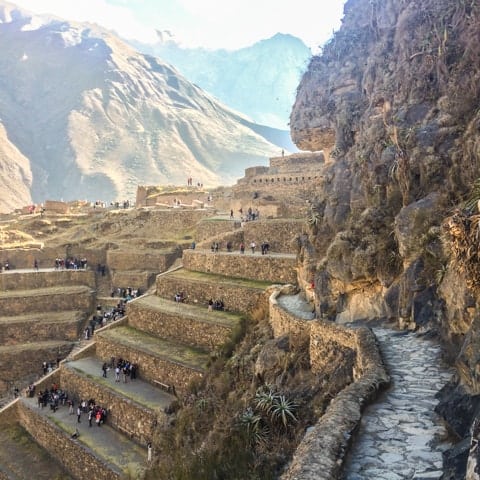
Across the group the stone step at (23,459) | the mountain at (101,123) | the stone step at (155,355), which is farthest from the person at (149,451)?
the mountain at (101,123)

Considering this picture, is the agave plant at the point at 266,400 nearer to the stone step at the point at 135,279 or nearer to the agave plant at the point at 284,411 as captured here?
the agave plant at the point at 284,411

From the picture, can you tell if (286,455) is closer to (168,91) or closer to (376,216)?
(376,216)

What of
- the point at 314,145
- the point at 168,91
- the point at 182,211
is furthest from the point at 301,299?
the point at 168,91

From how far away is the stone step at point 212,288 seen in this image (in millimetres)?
18734

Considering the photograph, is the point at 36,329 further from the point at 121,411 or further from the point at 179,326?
the point at 121,411

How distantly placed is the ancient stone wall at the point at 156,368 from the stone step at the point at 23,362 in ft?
17.1

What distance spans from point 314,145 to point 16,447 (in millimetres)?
20252

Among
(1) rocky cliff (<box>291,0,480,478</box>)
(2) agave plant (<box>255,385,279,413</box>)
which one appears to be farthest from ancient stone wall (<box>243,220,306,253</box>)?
(2) agave plant (<box>255,385,279,413</box>)

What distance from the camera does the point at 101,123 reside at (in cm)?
10494

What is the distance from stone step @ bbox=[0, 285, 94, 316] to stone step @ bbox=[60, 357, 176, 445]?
7.44m

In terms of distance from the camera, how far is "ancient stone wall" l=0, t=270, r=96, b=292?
28875mm

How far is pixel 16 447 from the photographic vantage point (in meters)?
18.5

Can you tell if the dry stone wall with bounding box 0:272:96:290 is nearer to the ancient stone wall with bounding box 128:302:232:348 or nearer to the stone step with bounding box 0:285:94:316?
the stone step with bounding box 0:285:94:316

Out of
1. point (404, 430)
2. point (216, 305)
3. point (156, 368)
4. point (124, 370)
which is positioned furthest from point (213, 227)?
point (404, 430)
